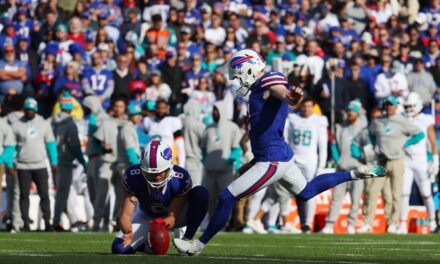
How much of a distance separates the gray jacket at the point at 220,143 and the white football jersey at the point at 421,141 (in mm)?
2494

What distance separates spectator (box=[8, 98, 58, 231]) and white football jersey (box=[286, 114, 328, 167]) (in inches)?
129

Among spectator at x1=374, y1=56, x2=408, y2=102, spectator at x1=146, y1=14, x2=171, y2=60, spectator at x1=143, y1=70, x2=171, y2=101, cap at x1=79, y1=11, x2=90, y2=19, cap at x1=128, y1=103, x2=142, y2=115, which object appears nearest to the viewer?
cap at x1=128, y1=103, x2=142, y2=115

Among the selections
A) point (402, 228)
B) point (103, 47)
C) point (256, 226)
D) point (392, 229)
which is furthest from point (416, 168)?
point (103, 47)

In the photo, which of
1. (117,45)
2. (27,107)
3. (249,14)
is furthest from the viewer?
(249,14)

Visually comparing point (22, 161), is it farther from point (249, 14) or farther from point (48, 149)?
point (249, 14)

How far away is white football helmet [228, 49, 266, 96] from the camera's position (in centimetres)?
1061

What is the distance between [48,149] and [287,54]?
18.3 ft

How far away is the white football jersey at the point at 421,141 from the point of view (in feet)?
60.6

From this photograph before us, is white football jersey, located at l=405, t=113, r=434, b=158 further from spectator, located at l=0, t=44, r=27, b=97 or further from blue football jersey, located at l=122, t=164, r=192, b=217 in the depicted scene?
blue football jersey, located at l=122, t=164, r=192, b=217

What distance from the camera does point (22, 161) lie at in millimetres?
17266

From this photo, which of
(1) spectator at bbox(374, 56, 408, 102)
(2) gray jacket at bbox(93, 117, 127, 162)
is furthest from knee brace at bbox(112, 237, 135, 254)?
(1) spectator at bbox(374, 56, 408, 102)

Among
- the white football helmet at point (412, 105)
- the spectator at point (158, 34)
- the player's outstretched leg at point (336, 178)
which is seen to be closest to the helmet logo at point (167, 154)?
the player's outstretched leg at point (336, 178)

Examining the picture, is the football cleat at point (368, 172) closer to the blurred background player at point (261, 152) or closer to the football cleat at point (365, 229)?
the blurred background player at point (261, 152)

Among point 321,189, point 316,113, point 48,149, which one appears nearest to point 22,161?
point 48,149
